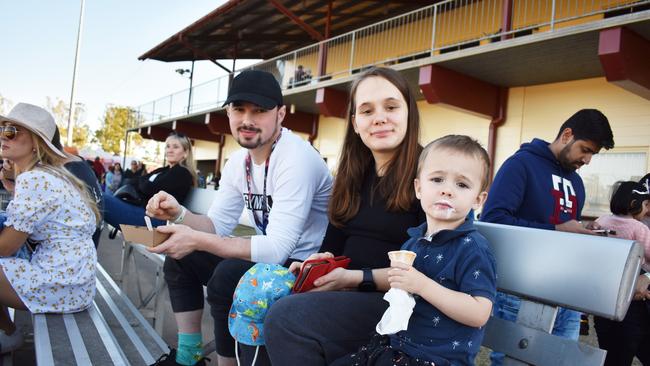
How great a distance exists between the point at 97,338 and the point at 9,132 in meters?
1.36

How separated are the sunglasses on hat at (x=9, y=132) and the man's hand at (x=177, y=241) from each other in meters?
1.48

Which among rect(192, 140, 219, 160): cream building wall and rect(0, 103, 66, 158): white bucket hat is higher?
rect(192, 140, 219, 160): cream building wall

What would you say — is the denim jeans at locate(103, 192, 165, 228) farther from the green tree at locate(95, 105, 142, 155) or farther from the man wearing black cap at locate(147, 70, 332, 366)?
the green tree at locate(95, 105, 142, 155)

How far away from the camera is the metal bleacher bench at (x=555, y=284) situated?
4.46 feet

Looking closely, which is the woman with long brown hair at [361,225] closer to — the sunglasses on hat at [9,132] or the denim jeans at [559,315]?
the denim jeans at [559,315]

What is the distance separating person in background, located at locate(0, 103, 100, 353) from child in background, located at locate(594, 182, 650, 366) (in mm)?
2977

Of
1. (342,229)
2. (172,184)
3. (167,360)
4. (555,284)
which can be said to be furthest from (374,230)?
(172,184)

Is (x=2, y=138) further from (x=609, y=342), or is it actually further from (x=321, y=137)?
(x=321, y=137)

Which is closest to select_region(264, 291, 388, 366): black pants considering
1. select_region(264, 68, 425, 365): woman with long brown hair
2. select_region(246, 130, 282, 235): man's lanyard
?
select_region(264, 68, 425, 365): woman with long brown hair

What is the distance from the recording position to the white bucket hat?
2.80m

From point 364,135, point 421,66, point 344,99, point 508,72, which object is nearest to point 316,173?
point 364,135

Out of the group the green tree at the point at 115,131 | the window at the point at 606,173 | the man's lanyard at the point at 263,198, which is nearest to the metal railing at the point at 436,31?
the window at the point at 606,173

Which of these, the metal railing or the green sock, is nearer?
the green sock

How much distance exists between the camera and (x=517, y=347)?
157 centimetres
